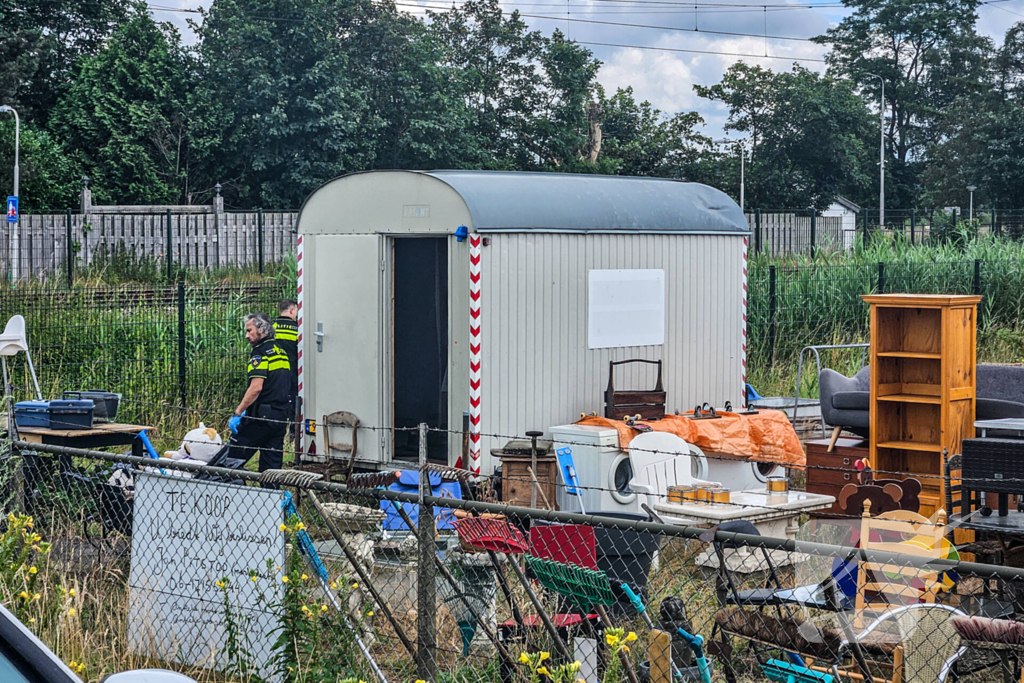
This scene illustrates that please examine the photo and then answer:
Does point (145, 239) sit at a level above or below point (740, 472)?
above

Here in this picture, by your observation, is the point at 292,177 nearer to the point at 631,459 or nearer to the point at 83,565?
the point at 631,459

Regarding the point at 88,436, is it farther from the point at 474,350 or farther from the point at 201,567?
the point at 201,567

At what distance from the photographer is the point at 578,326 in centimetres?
1104

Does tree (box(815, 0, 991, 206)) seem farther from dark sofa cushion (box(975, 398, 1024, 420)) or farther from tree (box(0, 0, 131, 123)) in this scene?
dark sofa cushion (box(975, 398, 1024, 420))

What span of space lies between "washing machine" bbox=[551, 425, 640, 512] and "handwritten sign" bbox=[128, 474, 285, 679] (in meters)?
4.71

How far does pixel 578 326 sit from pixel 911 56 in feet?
206

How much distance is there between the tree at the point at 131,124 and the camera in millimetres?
37438

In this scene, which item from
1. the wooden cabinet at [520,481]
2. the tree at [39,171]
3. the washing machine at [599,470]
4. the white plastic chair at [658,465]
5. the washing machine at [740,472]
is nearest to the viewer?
the white plastic chair at [658,465]

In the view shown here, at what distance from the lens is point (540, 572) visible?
4969 millimetres

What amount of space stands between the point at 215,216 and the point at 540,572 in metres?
22.1

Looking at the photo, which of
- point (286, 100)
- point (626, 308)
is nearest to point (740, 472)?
point (626, 308)

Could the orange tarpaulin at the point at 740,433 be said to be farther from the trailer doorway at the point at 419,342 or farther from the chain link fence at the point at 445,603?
the chain link fence at the point at 445,603

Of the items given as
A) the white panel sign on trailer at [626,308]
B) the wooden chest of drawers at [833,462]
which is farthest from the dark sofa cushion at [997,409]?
the white panel sign on trailer at [626,308]

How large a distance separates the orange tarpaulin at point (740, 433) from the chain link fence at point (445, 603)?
159 inches
